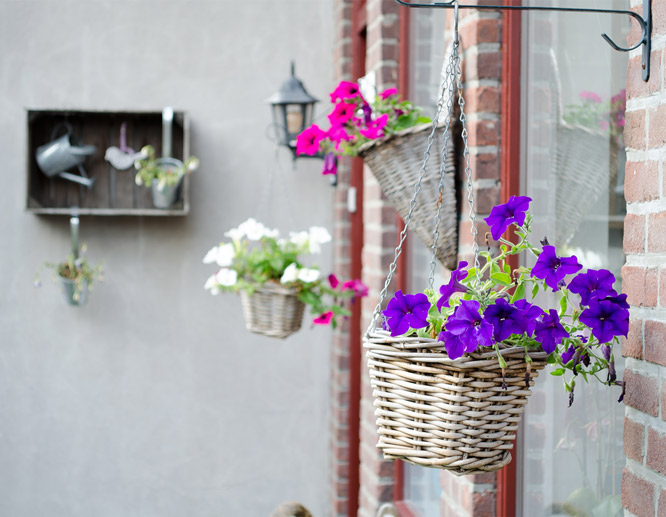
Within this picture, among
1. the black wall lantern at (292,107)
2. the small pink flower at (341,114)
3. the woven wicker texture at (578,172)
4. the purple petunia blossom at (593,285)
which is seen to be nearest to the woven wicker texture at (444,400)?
the purple petunia blossom at (593,285)

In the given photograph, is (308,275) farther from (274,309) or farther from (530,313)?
(530,313)

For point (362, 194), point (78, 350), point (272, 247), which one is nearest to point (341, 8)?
point (362, 194)

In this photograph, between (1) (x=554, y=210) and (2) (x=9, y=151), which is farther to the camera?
(2) (x=9, y=151)

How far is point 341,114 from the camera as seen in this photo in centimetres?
177

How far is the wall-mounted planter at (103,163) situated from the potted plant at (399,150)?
5.31 feet

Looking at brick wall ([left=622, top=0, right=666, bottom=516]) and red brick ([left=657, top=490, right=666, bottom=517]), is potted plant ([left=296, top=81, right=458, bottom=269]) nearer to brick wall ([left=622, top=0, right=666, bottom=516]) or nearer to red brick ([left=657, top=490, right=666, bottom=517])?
brick wall ([left=622, top=0, right=666, bottom=516])

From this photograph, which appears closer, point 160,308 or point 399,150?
point 399,150

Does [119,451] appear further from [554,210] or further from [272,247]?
[554,210]

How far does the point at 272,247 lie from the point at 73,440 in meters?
→ 1.56

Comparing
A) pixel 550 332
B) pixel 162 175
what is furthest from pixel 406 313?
pixel 162 175

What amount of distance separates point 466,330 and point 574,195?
0.71m

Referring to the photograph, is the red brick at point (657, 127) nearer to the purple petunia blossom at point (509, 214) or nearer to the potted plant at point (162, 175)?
the purple petunia blossom at point (509, 214)

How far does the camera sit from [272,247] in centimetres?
255

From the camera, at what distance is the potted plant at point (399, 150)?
1.76 m
